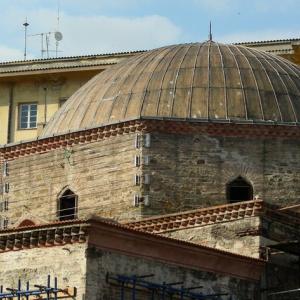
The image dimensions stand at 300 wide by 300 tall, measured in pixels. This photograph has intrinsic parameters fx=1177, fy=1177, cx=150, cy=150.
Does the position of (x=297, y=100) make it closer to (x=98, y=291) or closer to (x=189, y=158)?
(x=189, y=158)

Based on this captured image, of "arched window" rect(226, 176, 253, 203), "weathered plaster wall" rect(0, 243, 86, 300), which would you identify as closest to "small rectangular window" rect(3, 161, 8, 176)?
Result: "arched window" rect(226, 176, 253, 203)

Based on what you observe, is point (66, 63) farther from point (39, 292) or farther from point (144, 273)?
point (39, 292)

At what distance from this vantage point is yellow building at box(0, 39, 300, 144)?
46.8 meters

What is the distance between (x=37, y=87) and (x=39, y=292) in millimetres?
25787

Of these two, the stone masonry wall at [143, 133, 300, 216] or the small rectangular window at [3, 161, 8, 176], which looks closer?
the stone masonry wall at [143, 133, 300, 216]

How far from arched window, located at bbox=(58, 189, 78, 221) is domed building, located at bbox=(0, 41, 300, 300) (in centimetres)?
3

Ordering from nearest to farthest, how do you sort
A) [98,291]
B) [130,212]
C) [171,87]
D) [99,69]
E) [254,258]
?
[98,291], [254,258], [130,212], [171,87], [99,69]

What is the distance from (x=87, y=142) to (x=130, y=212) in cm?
253

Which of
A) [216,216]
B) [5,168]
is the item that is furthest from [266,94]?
[5,168]

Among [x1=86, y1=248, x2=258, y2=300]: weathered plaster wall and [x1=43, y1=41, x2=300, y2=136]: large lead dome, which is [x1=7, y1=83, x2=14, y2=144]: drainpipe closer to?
[x1=43, y1=41, x2=300, y2=136]: large lead dome

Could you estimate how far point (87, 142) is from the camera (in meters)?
31.5

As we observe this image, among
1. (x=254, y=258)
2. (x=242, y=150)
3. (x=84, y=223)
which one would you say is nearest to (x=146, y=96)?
(x=242, y=150)

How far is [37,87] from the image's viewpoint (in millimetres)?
47719

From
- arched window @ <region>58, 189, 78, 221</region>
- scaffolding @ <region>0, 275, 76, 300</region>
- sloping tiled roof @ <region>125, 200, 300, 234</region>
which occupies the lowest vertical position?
scaffolding @ <region>0, 275, 76, 300</region>
